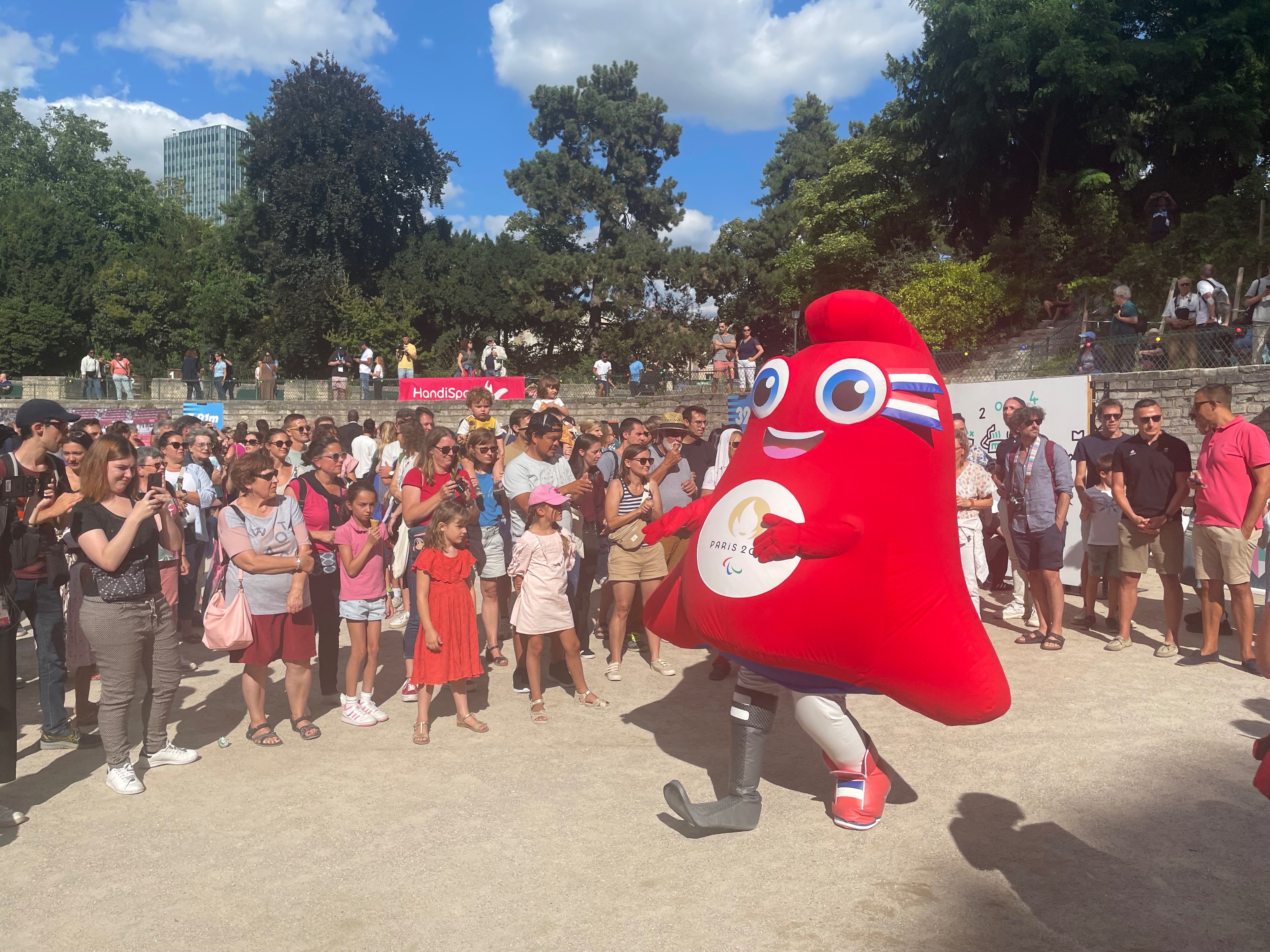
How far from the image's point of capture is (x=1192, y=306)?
13758 mm

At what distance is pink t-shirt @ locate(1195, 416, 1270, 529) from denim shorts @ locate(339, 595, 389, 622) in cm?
596

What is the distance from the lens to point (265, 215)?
43.1 metres

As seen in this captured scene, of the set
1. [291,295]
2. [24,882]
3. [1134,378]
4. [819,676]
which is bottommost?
[24,882]

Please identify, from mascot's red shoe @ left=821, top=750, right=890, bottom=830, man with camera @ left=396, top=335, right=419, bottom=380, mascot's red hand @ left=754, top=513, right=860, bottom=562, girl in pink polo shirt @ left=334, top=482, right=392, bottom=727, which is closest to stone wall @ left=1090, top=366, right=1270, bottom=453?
mascot's red shoe @ left=821, top=750, right=890, bottom=830

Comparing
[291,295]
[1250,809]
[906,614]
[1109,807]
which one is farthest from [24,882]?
[291,295]

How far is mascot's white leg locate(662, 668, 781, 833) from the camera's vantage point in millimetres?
4496

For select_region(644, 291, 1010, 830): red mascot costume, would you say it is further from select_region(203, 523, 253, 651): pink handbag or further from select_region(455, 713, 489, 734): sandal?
select_region(203, 523, 253, 651): pink handbag

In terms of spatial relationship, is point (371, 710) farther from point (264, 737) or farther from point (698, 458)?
point (698, 458)

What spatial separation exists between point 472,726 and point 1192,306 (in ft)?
41.4

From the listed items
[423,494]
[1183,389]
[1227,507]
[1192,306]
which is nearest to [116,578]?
[423,494]

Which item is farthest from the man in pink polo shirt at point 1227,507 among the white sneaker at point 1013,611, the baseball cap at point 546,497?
the baseball cap at point 546,497

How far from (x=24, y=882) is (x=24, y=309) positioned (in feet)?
153

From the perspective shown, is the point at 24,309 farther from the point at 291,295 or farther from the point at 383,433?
the point at 383,433

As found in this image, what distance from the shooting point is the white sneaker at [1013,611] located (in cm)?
917
